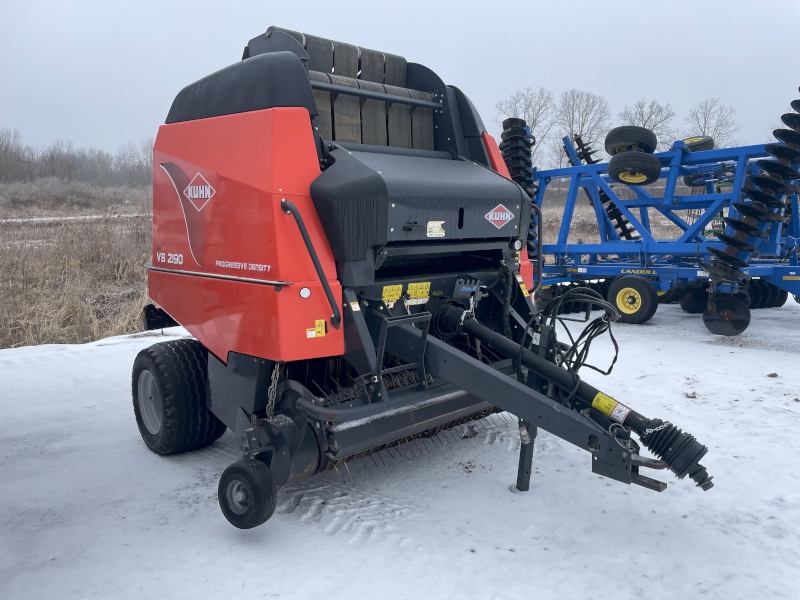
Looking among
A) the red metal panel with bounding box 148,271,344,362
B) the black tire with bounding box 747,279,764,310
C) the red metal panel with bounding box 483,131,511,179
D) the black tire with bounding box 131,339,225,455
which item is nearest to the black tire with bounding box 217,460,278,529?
the red metal panel with bounding box 148,271,344,362

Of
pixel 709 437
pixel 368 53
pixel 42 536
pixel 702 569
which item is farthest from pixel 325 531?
pixel 368 53

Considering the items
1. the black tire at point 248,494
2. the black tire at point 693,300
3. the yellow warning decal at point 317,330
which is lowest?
the black tire at point 248,494

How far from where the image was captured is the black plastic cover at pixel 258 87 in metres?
3.02

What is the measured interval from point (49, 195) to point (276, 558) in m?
30.2

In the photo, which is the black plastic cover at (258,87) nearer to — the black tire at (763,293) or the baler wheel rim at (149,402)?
the baler wheel rim at (149,402)

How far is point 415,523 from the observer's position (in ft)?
9.30

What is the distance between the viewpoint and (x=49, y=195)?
27984 mm

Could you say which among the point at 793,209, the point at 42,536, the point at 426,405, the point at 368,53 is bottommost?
the point at 42,536

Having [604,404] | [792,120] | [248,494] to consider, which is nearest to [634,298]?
[792,120]

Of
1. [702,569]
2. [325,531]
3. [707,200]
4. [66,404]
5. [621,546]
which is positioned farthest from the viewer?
[707,200]

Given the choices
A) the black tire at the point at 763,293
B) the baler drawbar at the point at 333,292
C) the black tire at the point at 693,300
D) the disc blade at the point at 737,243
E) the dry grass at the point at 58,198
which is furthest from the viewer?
the dry grass at the point at 58,198

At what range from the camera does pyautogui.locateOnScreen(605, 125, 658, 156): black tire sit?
26.5 ft

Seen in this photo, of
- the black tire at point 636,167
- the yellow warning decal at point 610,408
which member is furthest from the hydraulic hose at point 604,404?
the black tire at point 636,167

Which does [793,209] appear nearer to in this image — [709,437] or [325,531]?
[709,437]
